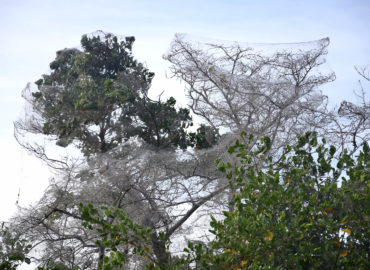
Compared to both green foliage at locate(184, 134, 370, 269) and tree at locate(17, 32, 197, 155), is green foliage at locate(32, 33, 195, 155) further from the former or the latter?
green foliage at locate(184, 134, 370, 269)

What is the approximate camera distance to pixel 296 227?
13.3 ft

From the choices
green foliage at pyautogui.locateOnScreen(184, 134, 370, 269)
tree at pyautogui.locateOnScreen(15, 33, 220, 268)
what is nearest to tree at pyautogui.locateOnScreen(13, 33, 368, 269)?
tree at pyautogui.locateOnScreen(15, 33, 220, 268)

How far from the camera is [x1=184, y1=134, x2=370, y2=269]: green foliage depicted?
3.95m

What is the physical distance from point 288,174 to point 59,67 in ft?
38.6

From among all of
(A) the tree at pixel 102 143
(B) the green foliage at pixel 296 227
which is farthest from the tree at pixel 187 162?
(B) the green foliage at pixel 296 227

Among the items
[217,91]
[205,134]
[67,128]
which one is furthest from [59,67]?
[217,91]

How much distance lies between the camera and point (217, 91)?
35.2ft

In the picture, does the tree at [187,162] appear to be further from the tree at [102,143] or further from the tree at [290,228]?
the tree at [290,228]

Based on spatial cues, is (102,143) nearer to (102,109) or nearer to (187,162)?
(102,109)

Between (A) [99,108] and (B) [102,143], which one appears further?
(B) [102,143]

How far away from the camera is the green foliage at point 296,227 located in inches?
155

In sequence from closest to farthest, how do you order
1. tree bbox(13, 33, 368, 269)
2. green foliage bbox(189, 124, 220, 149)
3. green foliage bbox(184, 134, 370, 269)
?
green foliage bbox(184, 134, 370, 269)
tree bbox(13, 33, 368, 269)
green foliage bbox(189, 124, 220, 149)

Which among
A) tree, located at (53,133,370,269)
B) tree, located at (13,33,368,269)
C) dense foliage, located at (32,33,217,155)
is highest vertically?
dense foliage, located at (32,33,217,155)

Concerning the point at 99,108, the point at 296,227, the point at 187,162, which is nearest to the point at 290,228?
the point at 296,227
